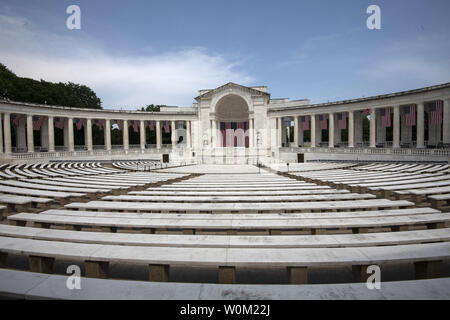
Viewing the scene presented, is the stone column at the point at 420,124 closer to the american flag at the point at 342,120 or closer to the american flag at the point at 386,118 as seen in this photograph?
the american flag at the point at 386,118

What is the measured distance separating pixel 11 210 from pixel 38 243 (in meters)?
6.84

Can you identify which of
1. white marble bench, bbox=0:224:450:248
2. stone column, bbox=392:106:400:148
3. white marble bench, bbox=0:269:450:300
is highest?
stone column, bbox=392:106:400:148

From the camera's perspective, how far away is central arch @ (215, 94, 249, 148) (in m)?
60.7

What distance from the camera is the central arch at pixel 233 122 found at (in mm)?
60656

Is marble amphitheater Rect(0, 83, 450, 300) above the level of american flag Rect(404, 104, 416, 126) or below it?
below

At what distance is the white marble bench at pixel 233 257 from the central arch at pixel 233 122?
2171 inches

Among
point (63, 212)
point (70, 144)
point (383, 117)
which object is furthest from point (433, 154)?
point (70, 144)

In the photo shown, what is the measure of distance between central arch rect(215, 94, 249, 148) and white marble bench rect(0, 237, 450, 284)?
55.1 metres

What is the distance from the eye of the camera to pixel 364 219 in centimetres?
660

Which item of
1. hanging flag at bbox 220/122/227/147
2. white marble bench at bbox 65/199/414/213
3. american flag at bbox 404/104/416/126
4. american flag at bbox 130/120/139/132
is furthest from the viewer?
hanging flag at bbox 220/122/227/147

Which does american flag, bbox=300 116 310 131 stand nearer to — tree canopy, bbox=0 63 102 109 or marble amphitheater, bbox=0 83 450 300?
marble amphitheater, bbox=0 83 450 300

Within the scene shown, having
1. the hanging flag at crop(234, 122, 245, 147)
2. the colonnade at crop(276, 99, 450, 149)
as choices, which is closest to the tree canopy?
the hanging flag at crop(234, 122, 245, 147)

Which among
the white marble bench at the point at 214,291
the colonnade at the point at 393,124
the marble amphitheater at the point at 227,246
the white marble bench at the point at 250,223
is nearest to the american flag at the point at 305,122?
the colonnade at the point at 393,124

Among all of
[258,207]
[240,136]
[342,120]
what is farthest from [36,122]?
[342,120]
